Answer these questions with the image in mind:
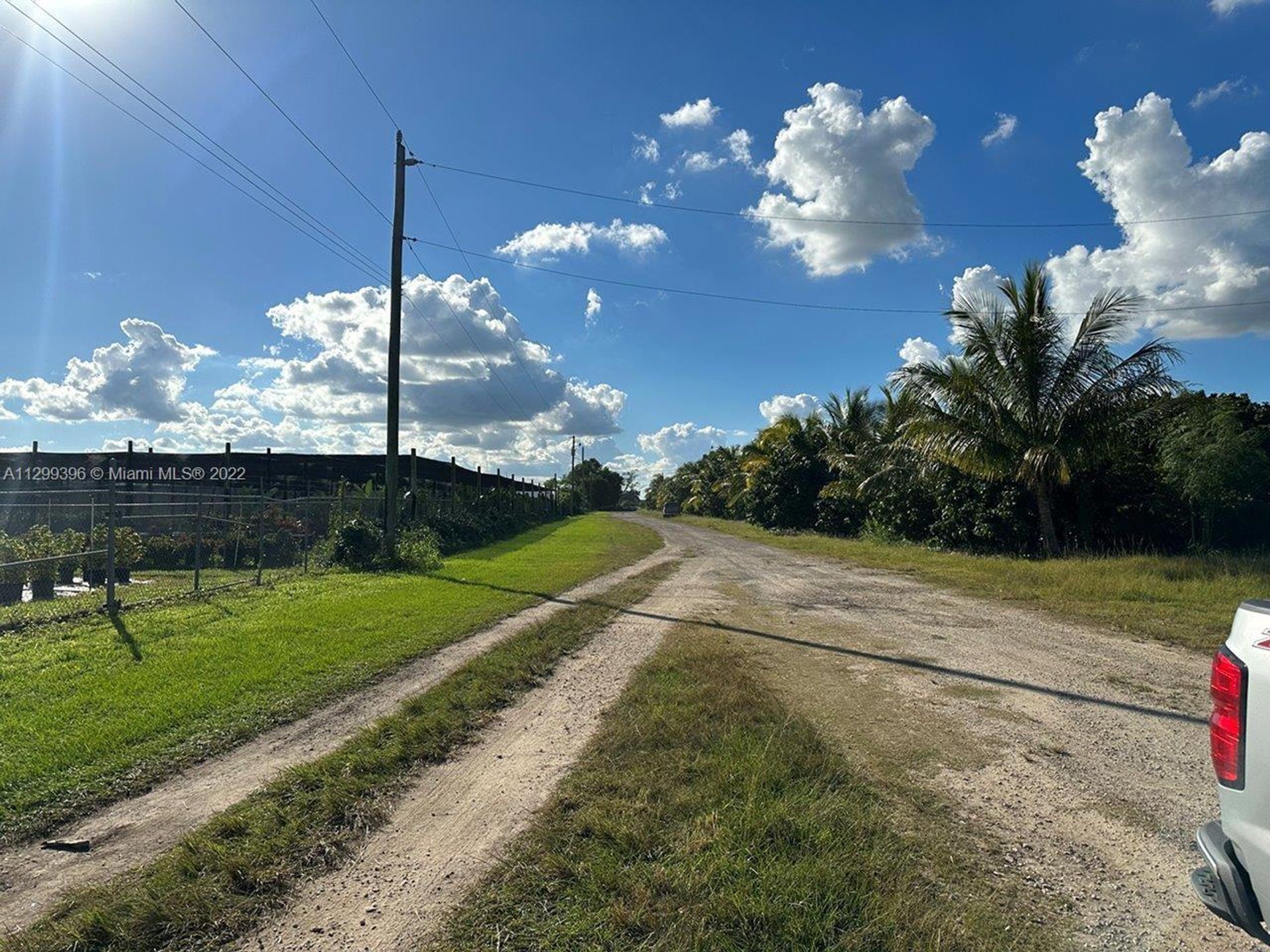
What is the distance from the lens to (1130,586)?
39.1ft

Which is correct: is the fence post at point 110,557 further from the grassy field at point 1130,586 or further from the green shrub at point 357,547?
the grassy field at point 1130,586

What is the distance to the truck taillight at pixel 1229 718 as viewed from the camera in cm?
229

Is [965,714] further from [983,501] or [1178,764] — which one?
[983,501]

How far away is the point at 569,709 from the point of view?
5.86 metres

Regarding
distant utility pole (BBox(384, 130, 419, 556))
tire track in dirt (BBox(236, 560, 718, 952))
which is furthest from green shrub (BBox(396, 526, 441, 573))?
tire track in dirt (BBox(236, 560, 718, 952))

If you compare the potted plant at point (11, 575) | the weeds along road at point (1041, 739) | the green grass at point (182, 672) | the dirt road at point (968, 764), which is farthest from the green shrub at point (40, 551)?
the weeds along road at point (1041, 739)

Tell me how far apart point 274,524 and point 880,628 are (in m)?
19.4

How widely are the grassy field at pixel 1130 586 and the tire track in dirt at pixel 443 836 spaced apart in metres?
7.40

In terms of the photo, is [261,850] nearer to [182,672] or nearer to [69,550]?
[182,672]

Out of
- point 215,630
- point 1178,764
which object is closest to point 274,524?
point 215,630

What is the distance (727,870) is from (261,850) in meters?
2.16

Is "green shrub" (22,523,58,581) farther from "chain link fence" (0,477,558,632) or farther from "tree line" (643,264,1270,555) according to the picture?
"tree line" (643,264,1270,555)

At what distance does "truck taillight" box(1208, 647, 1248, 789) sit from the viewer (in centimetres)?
229

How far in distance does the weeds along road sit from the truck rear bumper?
1.94 feet
